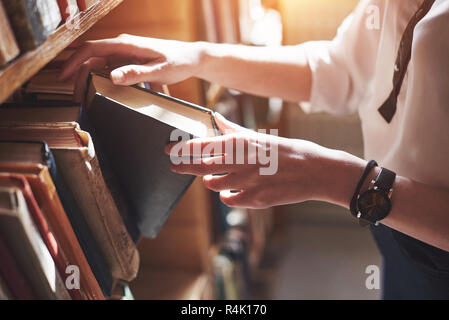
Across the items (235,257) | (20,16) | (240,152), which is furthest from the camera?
(235,257)

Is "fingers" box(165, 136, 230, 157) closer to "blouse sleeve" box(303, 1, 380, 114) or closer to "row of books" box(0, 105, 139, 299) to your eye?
"row of books" box(0, 105, 139, 299)

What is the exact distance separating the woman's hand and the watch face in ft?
0.08

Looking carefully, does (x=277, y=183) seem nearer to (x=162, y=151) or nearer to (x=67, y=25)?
(x=162, y=151)

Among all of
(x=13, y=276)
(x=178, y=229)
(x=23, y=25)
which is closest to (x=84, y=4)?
(x=23, y=25)

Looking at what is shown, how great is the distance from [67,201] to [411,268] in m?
0.68

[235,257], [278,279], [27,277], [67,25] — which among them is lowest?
[278,279]

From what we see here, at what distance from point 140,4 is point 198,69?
27 centimetres

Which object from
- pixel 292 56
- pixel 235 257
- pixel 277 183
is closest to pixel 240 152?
pixel 277 183

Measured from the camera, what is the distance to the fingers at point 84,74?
647 millimetres

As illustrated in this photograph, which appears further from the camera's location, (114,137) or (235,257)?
(235,257)

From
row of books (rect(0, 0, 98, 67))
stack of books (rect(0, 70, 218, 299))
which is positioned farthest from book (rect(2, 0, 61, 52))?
stack of books (rect(0, 70, 218, 299))

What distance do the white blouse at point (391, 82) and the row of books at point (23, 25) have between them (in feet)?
1.71

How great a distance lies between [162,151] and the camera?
0.68 metres

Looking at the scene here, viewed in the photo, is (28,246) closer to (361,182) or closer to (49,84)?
(49,84)
